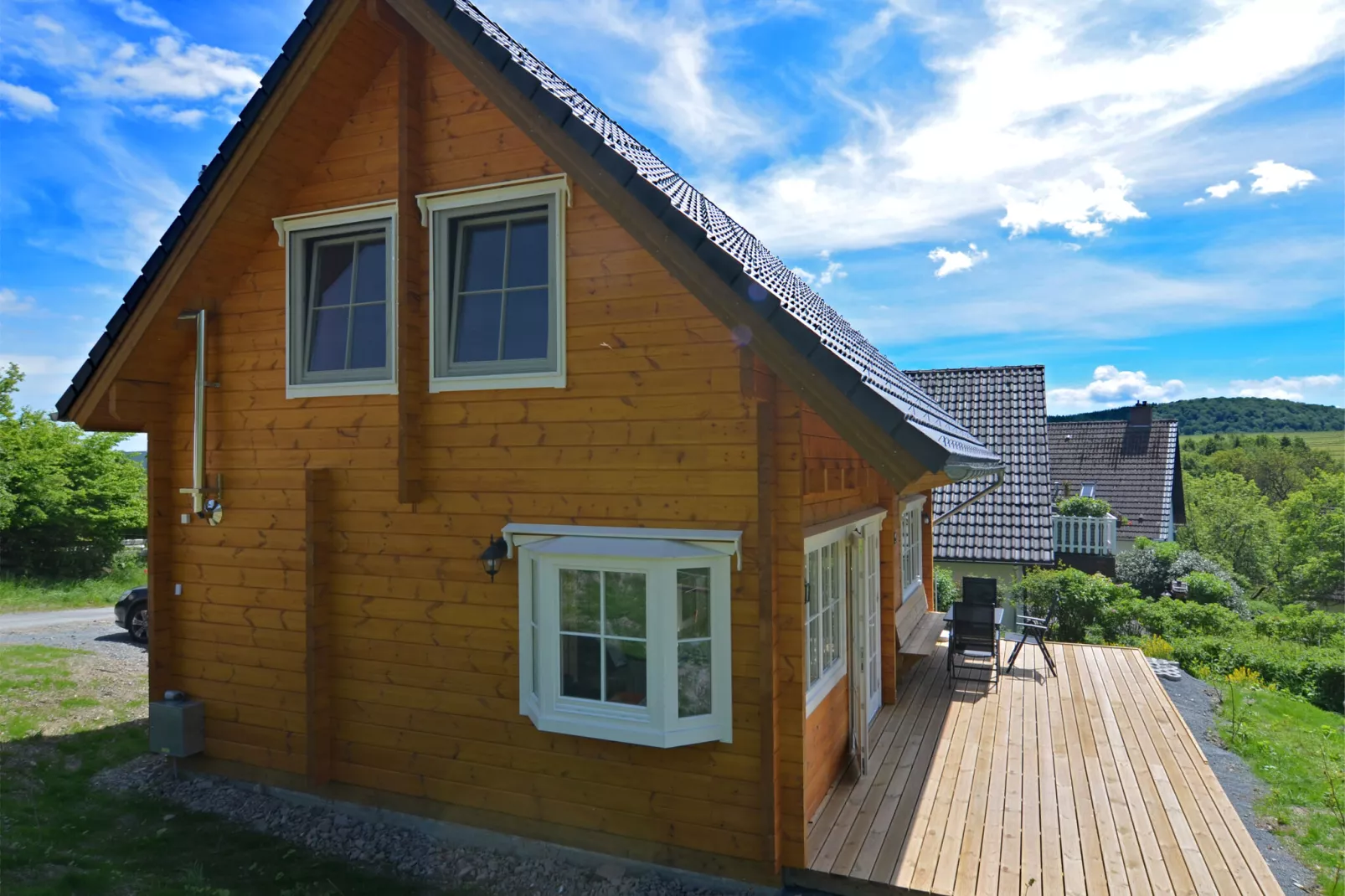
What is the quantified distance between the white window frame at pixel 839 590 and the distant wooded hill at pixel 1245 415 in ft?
286

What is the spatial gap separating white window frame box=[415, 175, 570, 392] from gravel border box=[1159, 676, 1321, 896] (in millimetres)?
5388

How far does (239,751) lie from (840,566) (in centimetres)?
518

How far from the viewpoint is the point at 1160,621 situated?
38.0 ft

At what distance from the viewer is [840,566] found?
5848 millimetres

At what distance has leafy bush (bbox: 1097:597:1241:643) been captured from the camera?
1152 centimetres

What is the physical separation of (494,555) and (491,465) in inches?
26.1

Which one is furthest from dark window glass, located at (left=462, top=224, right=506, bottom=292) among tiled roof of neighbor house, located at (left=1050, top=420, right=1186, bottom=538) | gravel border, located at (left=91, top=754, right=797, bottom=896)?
tiled roof of neighbor house, located at (left=1050, top=420, right=1186, bottom=538)

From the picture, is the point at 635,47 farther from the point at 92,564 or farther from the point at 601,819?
the point at 92,564

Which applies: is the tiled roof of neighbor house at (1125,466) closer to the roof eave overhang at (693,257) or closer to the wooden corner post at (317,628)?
the roof eave overhang at (693,257)

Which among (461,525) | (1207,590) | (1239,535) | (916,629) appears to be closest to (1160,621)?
(1207,590)

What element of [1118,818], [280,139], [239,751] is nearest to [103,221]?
[280,139]

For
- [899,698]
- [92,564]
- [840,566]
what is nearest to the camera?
[840,566]

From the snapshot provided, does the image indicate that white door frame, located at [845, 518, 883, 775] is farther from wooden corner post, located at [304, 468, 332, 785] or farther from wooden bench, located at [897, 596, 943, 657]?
wooden corner post, located at [304, 468, 332, 785]

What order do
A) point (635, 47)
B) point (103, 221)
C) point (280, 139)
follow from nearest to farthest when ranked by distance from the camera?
1. point (280, 139)
2. point (635, 47)
3. point (103, 221)
